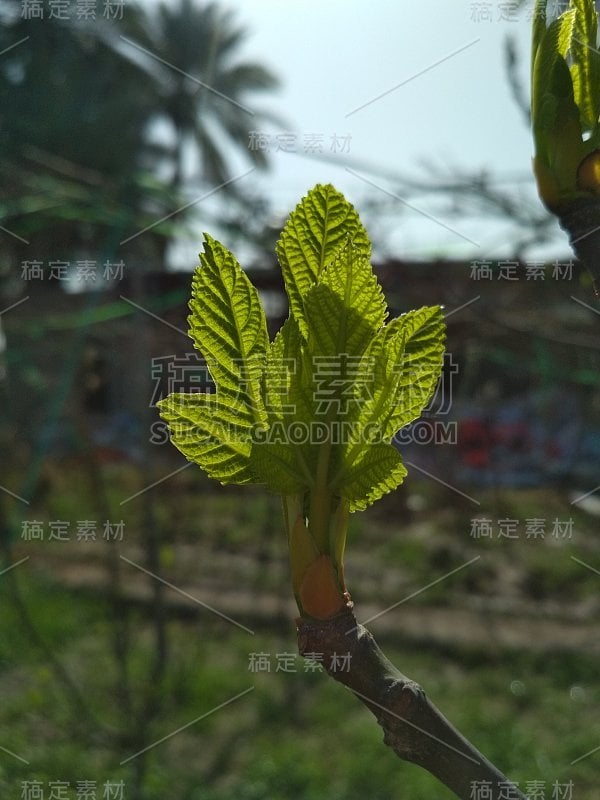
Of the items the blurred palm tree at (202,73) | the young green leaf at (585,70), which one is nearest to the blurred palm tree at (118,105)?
the blurred palm tree at (202,73)

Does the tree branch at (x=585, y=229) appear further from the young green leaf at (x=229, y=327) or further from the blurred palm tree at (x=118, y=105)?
the blurred palm tree at (x=118, y=105)

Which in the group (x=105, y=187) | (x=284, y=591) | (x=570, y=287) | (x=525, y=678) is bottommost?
(x=525, y=678)

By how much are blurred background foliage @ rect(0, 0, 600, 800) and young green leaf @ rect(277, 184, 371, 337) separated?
21.1 inches

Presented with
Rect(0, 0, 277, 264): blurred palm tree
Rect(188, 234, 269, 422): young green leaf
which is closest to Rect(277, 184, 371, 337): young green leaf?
Rect(188, 234, 269, 422): young green leaf

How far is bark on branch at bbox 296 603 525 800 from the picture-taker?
8.7 inches

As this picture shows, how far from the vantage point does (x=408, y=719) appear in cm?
22

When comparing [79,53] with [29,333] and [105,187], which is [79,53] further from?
[105,187]

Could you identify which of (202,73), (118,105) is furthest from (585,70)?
(118,105)

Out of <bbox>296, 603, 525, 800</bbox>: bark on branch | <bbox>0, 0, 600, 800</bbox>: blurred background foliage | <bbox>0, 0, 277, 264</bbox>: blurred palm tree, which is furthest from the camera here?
<bbox>0, 0, 277, 264</bbox>: blurred palm tree

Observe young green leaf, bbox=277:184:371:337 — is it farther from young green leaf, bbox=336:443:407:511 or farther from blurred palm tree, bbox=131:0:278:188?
blurred palm tree, bbox=131:0:278:188

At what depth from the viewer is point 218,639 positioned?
2.33m

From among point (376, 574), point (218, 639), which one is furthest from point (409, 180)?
point (376, 574)

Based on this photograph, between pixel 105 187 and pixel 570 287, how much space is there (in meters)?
1.01

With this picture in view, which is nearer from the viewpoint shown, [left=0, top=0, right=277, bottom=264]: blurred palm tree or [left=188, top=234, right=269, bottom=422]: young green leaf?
[left=188, top=234, right=269, bottom=422]: young green leaf
